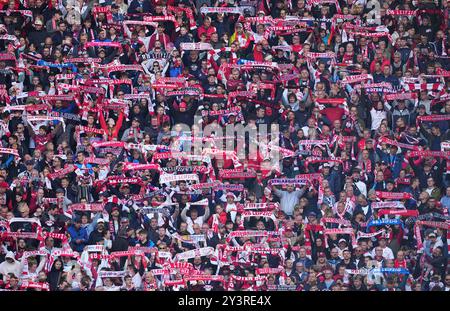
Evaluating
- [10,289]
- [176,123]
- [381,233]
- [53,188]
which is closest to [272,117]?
[176,123]

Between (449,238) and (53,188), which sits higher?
(53,188)

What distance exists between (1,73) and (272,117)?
2449 millimetres

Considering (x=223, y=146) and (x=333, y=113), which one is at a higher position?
(x=333, y=113)

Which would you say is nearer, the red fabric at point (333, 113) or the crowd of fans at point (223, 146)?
the crowd of fans at point (223, 146)

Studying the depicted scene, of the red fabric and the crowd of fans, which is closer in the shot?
the crowd of fans

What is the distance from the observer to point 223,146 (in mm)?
8172

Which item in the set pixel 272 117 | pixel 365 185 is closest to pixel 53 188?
pixel 272 117

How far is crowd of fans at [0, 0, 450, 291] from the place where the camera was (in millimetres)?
8000

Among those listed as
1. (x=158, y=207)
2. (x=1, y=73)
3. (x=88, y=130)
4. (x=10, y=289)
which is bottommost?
(x=10, y=289)

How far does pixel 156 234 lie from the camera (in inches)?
316

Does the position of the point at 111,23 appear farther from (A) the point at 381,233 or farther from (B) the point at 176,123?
(A) the point at 381,233

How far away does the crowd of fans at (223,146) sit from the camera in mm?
8000

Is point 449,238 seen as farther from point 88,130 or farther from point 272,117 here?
point 88,130

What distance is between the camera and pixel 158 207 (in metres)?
8.05
